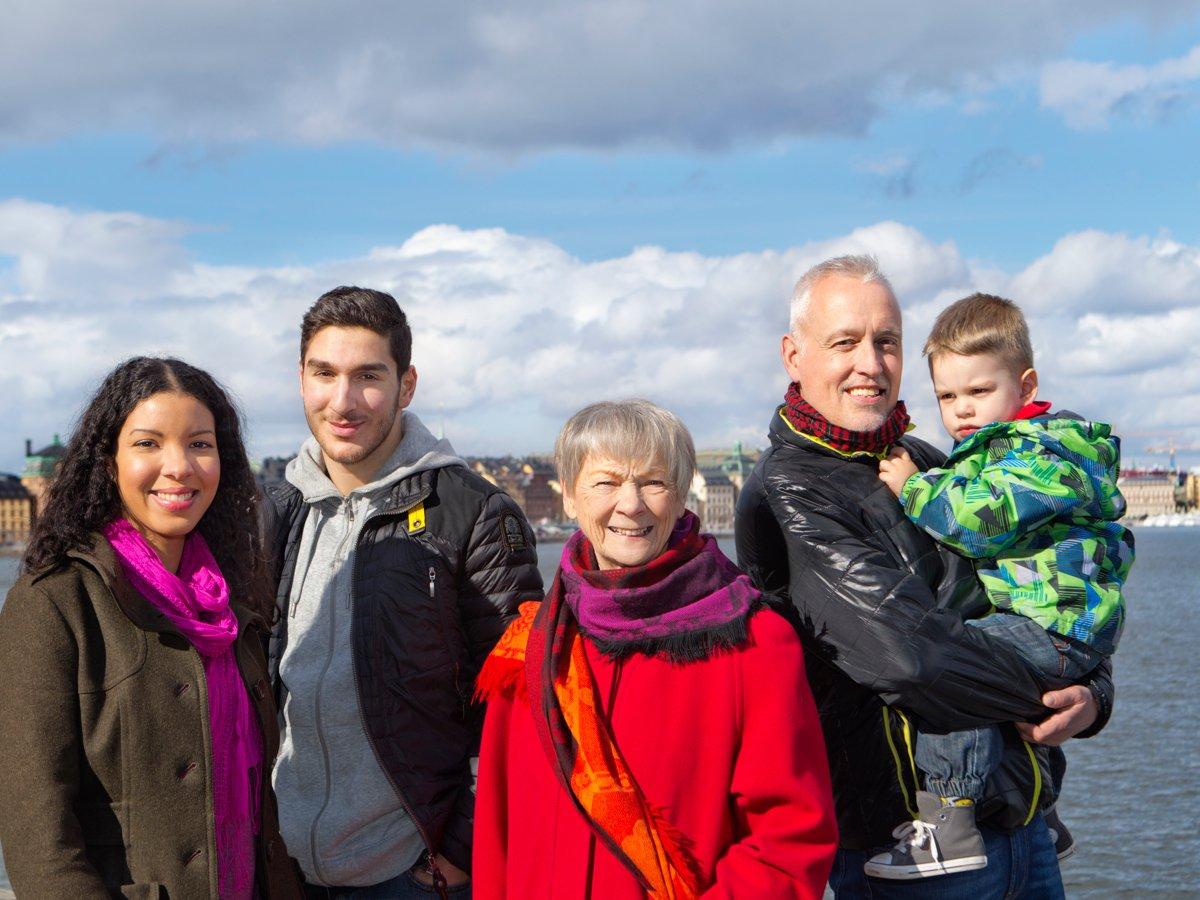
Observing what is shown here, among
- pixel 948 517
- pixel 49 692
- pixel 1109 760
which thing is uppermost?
pixel 948 517

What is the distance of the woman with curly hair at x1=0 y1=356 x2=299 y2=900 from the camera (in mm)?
2389

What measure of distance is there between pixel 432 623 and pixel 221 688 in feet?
1.79

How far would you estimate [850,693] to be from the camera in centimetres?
271

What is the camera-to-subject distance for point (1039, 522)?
103 inches

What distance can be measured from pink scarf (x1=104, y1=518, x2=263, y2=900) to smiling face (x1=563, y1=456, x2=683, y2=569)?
80 centimetres

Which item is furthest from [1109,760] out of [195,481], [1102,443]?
[195,481]

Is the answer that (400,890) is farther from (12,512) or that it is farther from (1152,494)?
(1152,494)

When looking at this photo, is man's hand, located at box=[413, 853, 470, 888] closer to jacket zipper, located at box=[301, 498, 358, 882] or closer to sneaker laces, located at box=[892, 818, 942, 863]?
jacket zipper, located at box=[301, 498, 358, 882]

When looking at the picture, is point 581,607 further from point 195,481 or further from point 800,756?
point 195,481

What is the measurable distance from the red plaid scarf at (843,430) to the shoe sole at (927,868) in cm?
83

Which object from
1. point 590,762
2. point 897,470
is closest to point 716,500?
point 897,470

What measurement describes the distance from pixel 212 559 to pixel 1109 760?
37.9ft

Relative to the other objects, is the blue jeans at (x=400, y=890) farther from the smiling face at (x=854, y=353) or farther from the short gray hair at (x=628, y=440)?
the smiling face at (x=854, y=353)

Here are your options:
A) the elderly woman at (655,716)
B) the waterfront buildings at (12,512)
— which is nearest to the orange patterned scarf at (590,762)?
the elderly woman at (655,716)
